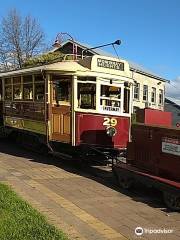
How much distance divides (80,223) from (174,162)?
250 cm

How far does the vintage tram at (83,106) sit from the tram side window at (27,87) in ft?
0.88

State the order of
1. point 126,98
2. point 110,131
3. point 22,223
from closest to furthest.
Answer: point 22,223 → point 110,131 → point 126,98

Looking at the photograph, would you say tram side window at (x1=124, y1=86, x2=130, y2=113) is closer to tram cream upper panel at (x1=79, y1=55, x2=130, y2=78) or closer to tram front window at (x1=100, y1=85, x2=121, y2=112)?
tram front window at (x1=100, y1=85, x2=121, y2=112)

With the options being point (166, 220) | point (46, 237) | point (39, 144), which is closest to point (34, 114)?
point (39, 144)

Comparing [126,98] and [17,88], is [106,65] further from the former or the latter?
[17,88]

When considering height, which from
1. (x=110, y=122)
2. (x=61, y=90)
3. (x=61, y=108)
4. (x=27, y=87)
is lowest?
(x=110, y=122)

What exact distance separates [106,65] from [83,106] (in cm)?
130

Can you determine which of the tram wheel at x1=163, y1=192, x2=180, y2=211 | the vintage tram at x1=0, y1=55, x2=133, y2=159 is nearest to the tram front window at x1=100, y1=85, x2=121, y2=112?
the vintage tram at x1=0, y1=55, x2=133, y2=159

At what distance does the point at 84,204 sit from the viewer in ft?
29.5

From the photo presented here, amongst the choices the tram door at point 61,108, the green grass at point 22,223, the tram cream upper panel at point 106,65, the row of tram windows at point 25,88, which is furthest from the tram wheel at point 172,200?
the row of tram windows at point 25,88

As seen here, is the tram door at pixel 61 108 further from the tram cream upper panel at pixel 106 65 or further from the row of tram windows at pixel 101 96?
the tram cream upper panel at pixel 106 65

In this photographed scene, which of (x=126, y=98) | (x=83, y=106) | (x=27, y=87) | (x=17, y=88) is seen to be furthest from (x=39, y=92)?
(x=126, y=98)

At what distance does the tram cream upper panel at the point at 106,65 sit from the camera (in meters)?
13.1

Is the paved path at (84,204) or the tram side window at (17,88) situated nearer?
the paved path at (84,204)
